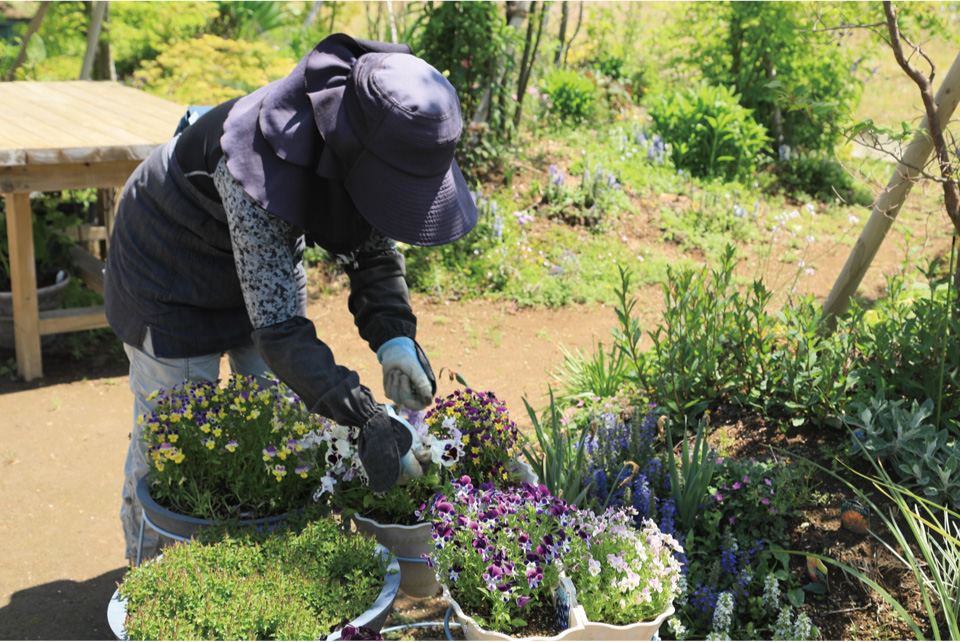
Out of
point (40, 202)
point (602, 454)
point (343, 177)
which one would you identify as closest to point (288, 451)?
point (343, 177)

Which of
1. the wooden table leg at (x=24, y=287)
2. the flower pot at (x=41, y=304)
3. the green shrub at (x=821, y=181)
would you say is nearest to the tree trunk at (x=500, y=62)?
the green shrub at (x=821, y=181)

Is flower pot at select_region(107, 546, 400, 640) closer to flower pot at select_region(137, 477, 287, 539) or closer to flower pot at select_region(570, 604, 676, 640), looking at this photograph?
flower pot at select_region(137, 477, 287, 539)

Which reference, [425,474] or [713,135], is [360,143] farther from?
[713,135]

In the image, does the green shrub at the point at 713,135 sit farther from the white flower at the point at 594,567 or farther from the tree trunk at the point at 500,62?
the white flower at the point at 594,567

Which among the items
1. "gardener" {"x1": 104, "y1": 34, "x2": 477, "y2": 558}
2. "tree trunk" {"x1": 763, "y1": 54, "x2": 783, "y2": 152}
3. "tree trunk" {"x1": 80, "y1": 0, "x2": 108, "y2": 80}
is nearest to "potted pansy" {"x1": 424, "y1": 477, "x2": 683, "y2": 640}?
"gardener" {"x1": 104, "y1": 34, "x2": 477, "y2": 558}

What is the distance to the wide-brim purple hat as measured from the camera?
153 cm

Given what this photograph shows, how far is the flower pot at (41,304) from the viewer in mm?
4344

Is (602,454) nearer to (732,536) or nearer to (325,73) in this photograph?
(732,536)

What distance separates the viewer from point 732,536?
2234mm

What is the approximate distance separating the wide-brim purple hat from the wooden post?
1.75m

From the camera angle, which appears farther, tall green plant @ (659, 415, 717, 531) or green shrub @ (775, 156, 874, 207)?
green shrub @ (775, 156, 874, 207)

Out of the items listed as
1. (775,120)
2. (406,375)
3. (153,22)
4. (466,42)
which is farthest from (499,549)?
(153,22)

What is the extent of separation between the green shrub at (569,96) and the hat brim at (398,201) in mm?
6171

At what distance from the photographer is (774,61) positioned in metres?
7.02
